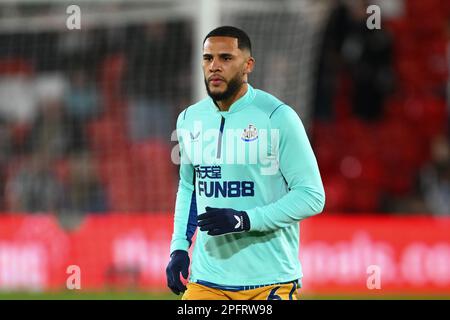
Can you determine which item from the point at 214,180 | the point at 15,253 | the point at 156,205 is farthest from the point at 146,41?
the point at 214,180

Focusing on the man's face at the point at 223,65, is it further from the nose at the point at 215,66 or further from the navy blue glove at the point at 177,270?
Result: the navy blue glove at the point at 177,270

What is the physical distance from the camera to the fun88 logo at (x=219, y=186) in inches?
174

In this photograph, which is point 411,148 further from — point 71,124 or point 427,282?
point 71,124

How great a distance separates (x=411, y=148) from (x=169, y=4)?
14.0 feet

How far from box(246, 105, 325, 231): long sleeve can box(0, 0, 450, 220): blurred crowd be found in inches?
289

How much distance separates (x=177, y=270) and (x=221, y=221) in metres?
0.43

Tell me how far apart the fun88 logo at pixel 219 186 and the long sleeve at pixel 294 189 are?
0.12 m

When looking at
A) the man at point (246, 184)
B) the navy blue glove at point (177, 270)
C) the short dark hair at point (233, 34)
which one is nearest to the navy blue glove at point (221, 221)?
the man at point (246, 184)

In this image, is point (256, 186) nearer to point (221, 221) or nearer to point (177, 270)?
point (221, 221)

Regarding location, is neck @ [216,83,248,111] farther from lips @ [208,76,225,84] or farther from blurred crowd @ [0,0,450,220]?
blurred crowd @ [0,0,450,220]

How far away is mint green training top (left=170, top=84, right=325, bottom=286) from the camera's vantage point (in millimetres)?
4301

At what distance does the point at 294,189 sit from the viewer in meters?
4.30

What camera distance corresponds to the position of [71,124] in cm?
1246

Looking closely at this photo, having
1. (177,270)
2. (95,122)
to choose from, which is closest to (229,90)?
(177,270)
